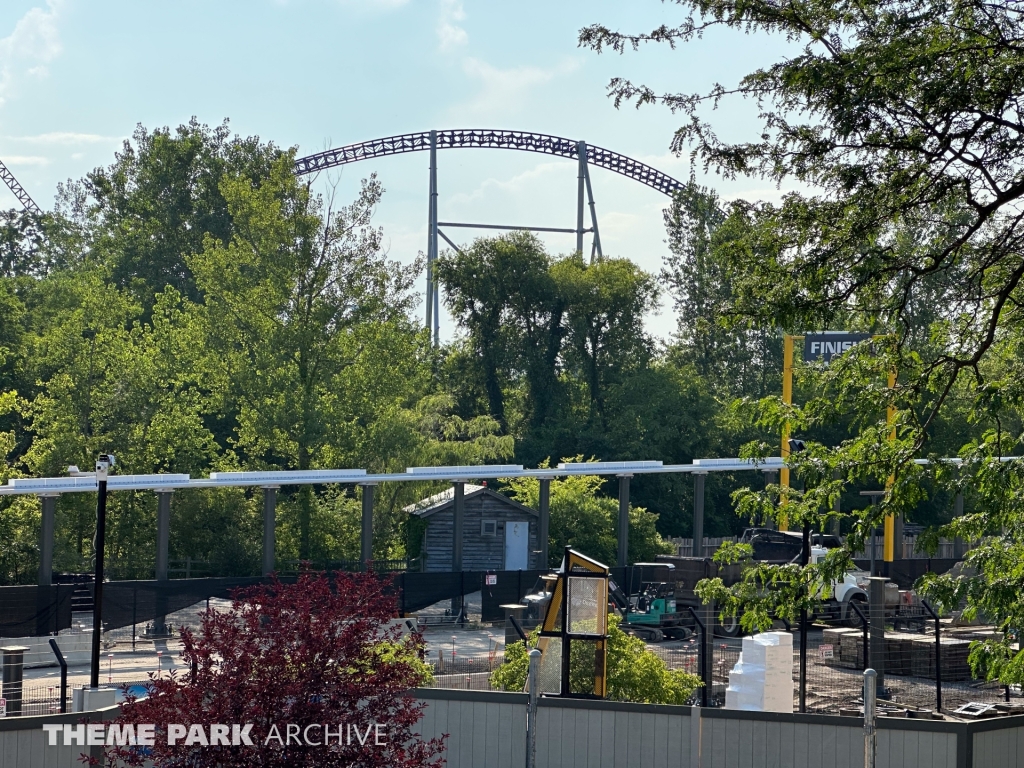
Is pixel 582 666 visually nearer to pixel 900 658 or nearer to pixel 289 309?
pixel 900 658

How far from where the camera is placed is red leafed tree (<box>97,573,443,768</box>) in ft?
30.5

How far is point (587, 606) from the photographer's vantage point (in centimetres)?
1480

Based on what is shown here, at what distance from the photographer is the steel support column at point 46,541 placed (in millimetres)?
26656

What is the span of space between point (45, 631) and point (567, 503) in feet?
66.1

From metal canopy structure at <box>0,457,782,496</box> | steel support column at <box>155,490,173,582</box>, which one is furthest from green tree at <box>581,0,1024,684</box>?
steel support column at <box>155,490,173,582</box>

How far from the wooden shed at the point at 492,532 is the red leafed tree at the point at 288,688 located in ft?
89.0

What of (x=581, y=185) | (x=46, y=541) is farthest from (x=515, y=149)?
(x=46, y=541)

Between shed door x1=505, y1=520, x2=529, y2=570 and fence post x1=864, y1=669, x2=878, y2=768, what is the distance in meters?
26.2

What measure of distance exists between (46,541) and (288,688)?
19.5 meters

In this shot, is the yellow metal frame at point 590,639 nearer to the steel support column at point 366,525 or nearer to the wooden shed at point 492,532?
the steel support column at point 366,525

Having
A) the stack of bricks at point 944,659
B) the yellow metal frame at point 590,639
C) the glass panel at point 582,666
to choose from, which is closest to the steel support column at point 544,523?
the stack of bricks at point 944,659

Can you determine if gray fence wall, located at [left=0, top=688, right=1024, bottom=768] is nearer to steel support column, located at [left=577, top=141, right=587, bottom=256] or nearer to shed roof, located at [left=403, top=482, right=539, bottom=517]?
shed roof, located at [left=403, top=482, right=539, bottom=517]

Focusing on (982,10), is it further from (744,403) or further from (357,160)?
(357,160)

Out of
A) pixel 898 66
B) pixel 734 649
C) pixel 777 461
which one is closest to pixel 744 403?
pixel 898 66
